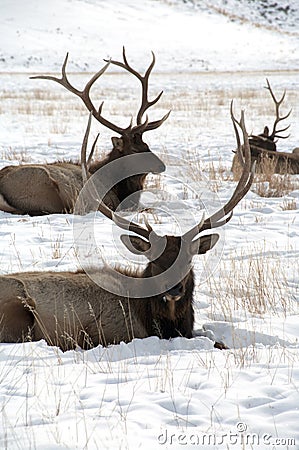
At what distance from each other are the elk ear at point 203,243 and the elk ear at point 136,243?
381 millimetres

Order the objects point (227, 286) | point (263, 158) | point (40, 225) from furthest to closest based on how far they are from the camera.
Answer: point (263, 158) → point (40, 225) → point (227, 286)

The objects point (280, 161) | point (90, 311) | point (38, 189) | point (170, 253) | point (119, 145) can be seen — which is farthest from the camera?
point (280, 161)

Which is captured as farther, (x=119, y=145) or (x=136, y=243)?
(x=119, y=145)

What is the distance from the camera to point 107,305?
5.66 metres

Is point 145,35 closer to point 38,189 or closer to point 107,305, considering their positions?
point 38,189

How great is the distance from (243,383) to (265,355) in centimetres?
62

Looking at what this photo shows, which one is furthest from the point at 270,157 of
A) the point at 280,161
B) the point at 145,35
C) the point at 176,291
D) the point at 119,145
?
the point at 145,35

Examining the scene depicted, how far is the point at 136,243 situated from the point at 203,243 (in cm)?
57

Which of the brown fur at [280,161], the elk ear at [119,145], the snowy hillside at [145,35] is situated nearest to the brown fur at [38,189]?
the elk ear at [119,145]

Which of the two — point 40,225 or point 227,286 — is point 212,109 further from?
point 227,286

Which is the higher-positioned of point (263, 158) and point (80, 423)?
point (263, 158)

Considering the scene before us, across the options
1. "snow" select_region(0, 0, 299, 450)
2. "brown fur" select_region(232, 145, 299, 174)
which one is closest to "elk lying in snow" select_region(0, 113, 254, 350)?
"snow" select_region(0, 0, 299, 450)

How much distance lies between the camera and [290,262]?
23.2 ft

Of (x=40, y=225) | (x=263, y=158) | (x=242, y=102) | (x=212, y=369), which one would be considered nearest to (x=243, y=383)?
(x=212, y=369)
